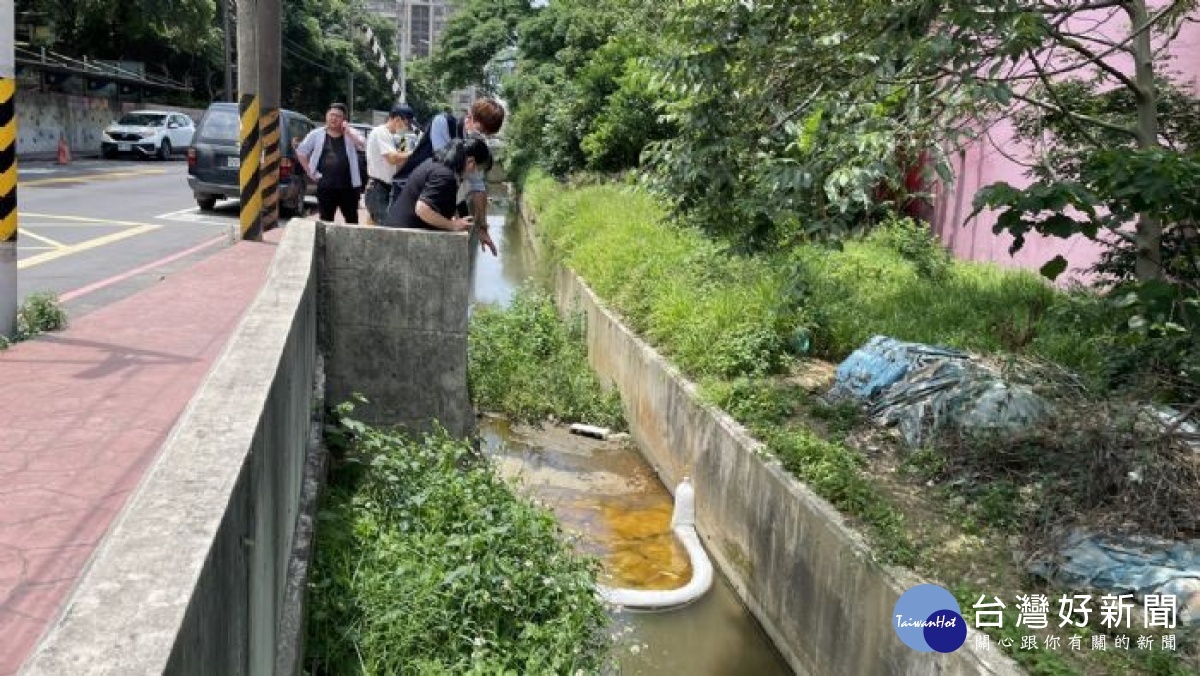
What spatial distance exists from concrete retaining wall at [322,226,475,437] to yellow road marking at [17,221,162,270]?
4694 millimetres

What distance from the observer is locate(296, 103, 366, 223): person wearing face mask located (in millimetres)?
8430

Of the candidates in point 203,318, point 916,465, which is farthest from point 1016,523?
point 203,318

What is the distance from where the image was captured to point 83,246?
418 inches

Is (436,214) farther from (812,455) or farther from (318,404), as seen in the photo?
(812,455)

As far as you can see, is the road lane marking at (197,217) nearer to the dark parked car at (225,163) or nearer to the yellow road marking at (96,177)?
the dark parked car at (225,163)

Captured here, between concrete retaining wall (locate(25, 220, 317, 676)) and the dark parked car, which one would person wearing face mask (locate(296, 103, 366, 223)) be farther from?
the dark parked car

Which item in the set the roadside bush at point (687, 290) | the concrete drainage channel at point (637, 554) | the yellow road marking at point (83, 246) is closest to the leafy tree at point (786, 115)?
the roadside bush at point (687, 290)

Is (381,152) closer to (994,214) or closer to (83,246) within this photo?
(83,246)

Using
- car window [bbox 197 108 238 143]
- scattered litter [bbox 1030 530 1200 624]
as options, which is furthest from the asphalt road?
scattered litter [bbox 1030 530 1200 624]

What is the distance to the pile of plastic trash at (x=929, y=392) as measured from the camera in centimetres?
536

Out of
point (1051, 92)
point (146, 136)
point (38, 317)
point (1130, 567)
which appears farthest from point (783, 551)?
point (146, 136)

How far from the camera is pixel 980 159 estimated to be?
36.7 ft

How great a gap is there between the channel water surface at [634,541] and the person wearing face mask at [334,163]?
2.33 metres

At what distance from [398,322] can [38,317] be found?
2460 millimetres
